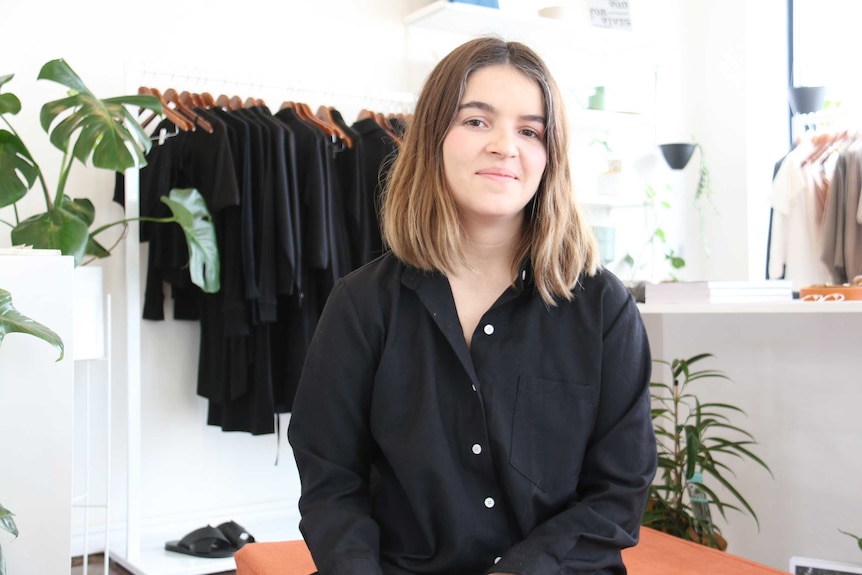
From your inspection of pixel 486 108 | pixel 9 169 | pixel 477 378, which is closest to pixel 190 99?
pixel 9 169

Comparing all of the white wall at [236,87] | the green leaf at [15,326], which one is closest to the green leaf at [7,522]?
the green leaf at [15,326]

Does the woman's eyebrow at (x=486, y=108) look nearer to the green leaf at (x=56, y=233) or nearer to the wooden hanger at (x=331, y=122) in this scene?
the green leaf at (x=56, y=233)

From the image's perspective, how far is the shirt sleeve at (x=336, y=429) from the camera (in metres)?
1.36

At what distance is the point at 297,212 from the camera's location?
3307mm

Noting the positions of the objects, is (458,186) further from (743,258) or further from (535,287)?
(743,258)

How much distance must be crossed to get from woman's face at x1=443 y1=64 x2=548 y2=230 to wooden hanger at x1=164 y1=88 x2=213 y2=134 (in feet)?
6.78

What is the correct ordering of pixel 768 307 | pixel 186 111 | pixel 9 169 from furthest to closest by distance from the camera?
pixel 186 111, pixel 9 169, pixel 768 307

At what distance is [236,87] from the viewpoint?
3.77 metres

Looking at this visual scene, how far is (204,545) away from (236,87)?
1.78 metres

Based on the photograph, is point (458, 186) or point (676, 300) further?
point (676, 300)

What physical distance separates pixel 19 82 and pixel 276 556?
220 cm

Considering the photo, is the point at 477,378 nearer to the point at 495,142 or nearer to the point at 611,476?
the point at 611,476

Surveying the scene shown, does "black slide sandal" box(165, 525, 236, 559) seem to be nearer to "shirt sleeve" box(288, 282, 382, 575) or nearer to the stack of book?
the stack of book

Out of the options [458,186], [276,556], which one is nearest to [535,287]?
[458,186]
